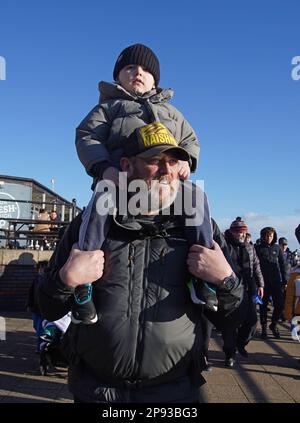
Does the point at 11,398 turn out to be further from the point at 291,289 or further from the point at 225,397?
the point at 291,289

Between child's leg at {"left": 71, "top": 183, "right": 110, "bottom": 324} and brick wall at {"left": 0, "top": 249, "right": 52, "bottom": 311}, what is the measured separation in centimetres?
999

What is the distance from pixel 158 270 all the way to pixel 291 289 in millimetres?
4471

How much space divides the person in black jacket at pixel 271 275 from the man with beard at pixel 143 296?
746cm

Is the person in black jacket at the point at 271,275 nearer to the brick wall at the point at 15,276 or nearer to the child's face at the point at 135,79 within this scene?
the brick wall at the point at 15,276

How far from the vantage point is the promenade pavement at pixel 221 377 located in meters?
5.13

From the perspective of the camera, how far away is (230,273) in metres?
2.06

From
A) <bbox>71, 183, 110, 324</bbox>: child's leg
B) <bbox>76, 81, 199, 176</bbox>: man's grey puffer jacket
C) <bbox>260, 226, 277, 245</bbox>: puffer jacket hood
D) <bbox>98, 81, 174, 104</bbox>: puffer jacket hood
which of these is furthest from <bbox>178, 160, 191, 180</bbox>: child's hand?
<bbox>260, 226, 277, 245</bbox>: puffer jacket hood

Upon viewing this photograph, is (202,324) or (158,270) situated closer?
(158,270)

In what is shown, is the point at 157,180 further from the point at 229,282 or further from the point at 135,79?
the point at 135,79

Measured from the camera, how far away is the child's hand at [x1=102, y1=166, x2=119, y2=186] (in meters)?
2.15

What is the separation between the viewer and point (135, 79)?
2797 mm

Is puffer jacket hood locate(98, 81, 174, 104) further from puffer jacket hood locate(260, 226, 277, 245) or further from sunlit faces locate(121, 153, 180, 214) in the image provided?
puffer jacket hood locate(260, 226, 277, 245)

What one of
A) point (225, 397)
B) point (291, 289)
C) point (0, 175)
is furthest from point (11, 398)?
point (0, 175)
